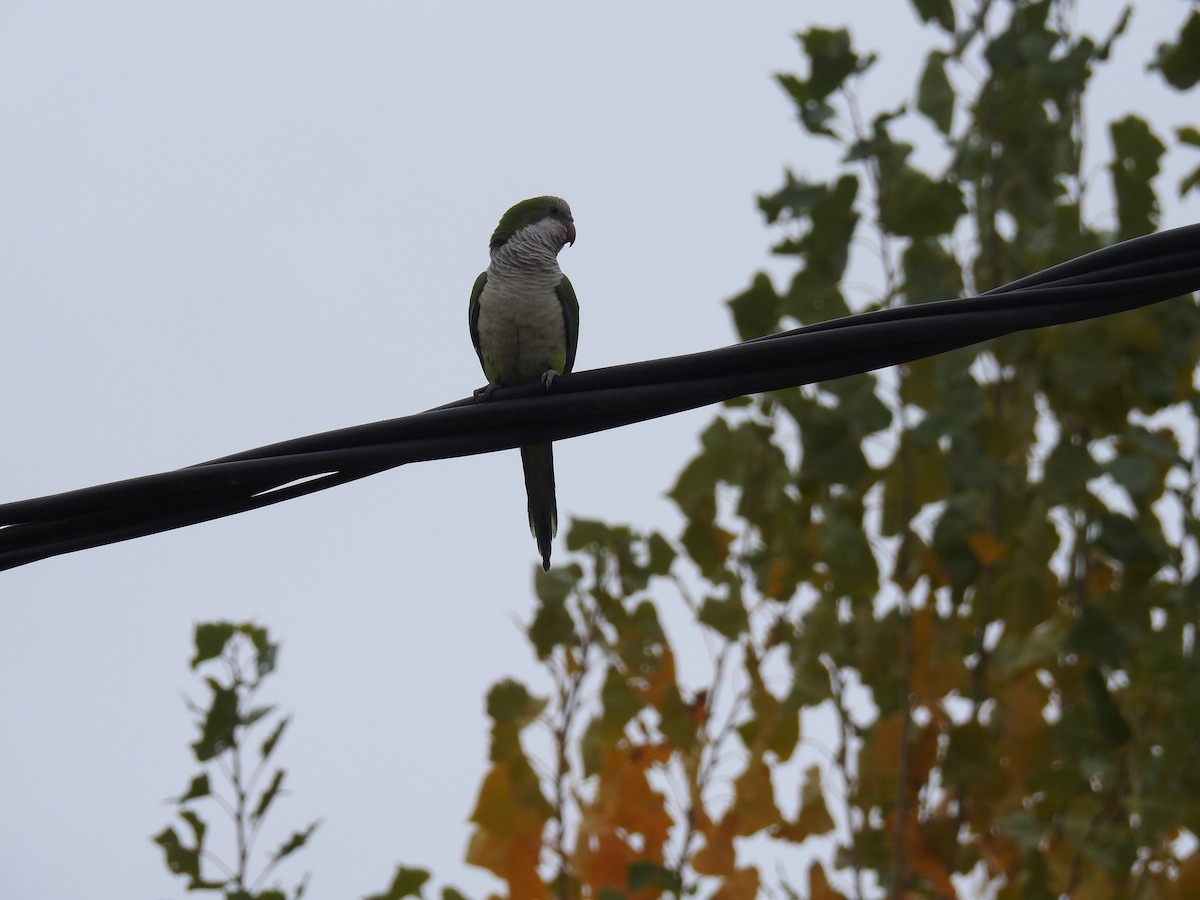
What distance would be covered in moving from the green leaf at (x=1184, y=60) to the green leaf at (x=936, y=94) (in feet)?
2.63

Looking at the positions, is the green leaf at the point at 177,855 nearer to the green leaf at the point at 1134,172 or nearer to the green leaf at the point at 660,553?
the green leaf at the point at 660,553

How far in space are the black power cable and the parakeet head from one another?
2358mm

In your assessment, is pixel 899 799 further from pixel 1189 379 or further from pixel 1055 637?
pixel 1189 379

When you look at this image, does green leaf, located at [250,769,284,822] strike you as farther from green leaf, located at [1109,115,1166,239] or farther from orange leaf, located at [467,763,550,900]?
green leaf, located at [1109,115,1166,239]

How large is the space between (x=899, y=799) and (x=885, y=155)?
2.37 m

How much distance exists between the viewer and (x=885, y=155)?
451 centimetres

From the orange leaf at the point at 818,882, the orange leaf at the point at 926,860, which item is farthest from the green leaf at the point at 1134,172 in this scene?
the orange leaf at the point at 818,882

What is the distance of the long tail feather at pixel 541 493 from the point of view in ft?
12.9

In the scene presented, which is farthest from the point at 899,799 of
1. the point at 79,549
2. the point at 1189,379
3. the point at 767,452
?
the point at 79,549

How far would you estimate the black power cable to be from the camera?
2289 mm

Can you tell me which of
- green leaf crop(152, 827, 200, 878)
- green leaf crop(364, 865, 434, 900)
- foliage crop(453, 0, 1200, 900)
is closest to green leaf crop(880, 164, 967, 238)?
foliage crop(453, 0, 1200, 900)

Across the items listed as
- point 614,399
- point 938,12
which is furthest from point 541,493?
point 938,12

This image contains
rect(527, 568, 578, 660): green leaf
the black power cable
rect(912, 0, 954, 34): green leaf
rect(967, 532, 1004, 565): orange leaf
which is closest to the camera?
the black power cable

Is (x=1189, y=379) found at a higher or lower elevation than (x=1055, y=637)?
higher
